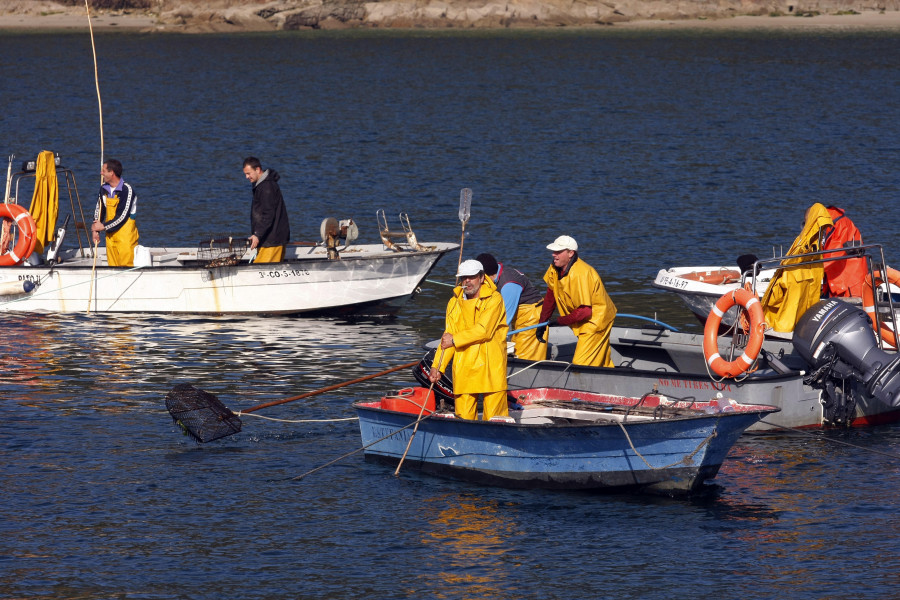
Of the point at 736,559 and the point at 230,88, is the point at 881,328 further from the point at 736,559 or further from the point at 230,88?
the point at 230,88

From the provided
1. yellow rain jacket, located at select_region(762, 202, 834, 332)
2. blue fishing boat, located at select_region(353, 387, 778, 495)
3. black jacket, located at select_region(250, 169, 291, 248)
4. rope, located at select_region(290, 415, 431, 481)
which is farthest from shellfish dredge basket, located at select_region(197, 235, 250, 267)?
Result: yellow rain jacket, located at select_region(762, 202, 834, 332)

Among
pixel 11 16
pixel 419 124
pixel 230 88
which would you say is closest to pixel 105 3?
pixel 11 16

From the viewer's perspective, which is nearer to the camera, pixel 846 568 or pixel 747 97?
pixel 846 568

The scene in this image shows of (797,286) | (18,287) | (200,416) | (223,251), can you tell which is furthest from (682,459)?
(18,287)

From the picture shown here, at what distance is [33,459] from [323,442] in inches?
120

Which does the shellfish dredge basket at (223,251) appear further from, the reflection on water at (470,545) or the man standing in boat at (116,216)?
the reflection on water at (470,545)

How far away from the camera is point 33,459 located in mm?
14312

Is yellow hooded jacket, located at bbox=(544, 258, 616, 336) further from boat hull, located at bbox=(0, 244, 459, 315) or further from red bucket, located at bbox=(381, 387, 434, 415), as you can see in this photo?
boat hull, located at bbox=(0, 244, 459, 315)

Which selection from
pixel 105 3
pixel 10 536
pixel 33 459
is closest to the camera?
pixel 10 536

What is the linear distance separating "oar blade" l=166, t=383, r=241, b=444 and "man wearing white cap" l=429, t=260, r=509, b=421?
2.78m

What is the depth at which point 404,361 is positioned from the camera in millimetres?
18578

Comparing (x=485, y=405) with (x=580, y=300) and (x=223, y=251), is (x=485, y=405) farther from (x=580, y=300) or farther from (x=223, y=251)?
(x=223, y=251)

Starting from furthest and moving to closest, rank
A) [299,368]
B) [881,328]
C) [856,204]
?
[856,204]
[299,368]
[881,328]

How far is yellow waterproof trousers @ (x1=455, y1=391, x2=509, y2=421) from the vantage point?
43.2 ft
